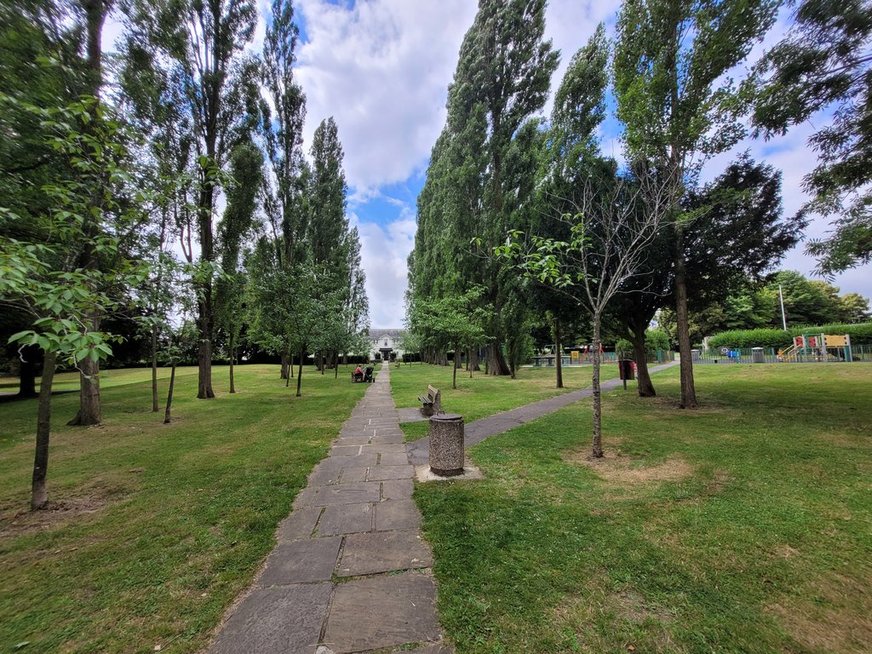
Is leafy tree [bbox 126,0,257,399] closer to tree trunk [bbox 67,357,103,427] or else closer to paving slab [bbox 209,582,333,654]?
tree trunk [bbox 67,357,103,427]

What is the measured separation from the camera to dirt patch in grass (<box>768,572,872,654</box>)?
2.04 m

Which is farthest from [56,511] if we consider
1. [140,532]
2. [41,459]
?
[140,532]

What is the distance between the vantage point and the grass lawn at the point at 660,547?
7.02 feet

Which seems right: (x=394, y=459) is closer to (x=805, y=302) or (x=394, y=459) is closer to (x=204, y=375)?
(x=204, y=375)

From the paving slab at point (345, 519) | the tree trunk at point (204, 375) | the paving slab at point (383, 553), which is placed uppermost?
the tree trunk at point (204, 375)

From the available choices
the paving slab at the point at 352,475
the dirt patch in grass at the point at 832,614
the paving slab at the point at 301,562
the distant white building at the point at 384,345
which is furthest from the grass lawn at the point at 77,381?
the distant white building at the point at 384,345

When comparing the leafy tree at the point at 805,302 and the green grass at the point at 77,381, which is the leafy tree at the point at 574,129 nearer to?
the green grass at the point at 77,381

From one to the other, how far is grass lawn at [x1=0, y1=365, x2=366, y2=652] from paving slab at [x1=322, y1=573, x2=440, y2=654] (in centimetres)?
76

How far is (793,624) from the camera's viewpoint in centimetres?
216

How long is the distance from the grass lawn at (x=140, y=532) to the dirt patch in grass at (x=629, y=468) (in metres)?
3.94

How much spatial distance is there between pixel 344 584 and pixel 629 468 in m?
4.15

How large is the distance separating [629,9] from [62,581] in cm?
1255

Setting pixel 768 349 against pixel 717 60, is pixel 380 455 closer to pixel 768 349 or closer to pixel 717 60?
pixel 717 60

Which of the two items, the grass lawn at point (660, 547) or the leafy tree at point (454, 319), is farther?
the leafy tree at point (454, 319)
